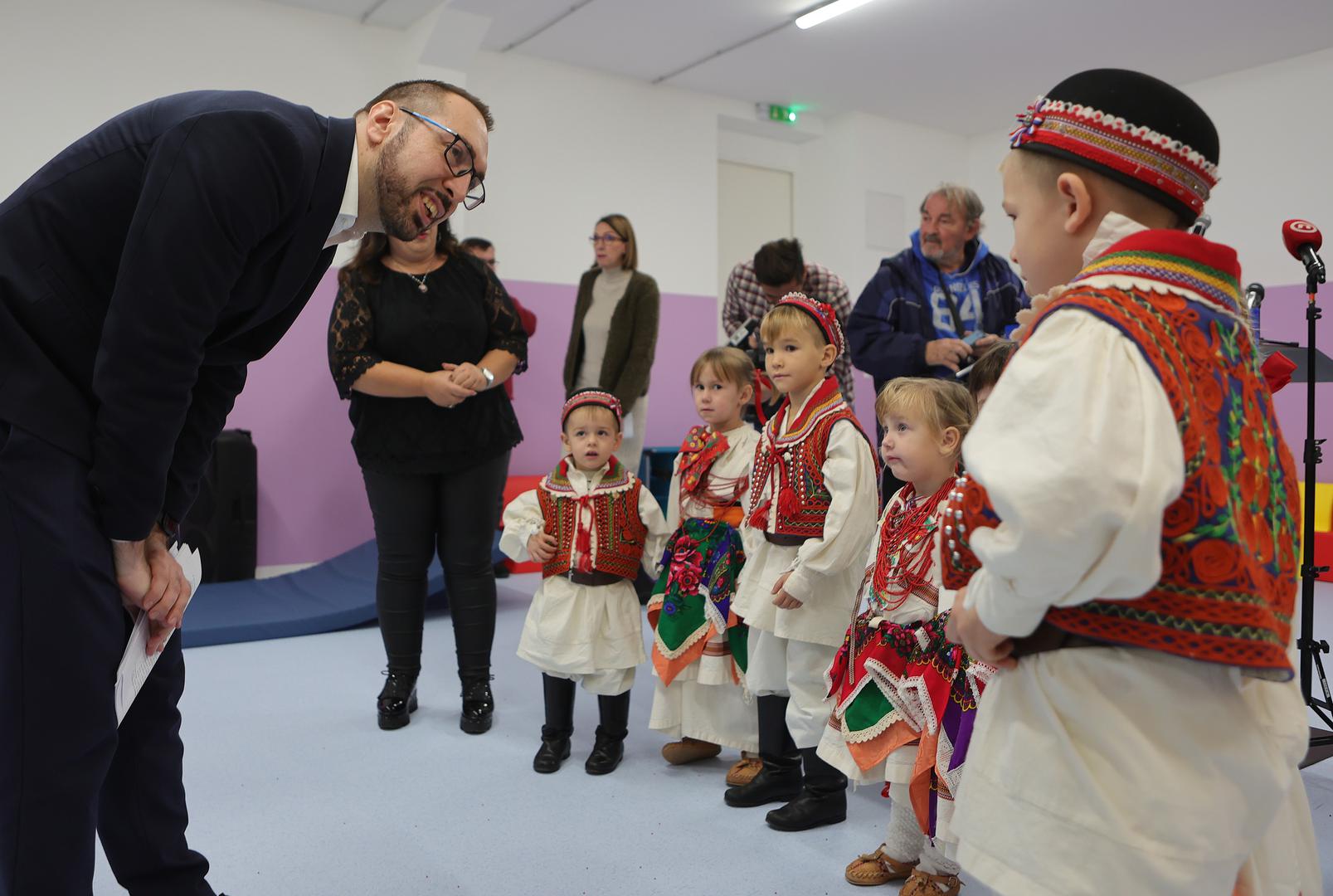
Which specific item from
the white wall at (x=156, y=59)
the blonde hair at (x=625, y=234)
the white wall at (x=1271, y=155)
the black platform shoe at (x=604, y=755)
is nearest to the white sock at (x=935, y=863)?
the black platform shoe at (x=604, y=755)

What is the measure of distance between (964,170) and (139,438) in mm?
7910

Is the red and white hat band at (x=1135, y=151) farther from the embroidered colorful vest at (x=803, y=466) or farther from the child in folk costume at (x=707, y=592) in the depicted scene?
the child in folk costume at (x=707, y=592)

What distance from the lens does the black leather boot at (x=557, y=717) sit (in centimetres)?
272

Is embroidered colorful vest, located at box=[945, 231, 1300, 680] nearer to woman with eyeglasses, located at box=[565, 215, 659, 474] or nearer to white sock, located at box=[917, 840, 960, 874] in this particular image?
white sock, located at box=[917, 840, 960, 874]

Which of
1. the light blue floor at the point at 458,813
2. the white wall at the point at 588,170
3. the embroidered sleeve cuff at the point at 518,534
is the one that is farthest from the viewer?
the white wall at the point at 588,170

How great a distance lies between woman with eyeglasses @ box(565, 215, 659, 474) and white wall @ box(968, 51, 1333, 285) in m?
3.98

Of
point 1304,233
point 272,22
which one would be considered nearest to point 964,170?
point 272,22

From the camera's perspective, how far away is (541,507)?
9.21 ft

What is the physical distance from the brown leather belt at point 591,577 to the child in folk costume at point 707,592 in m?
0.14

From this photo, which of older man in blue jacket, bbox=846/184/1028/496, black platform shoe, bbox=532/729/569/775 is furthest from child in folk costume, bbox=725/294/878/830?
older man in blue jacket, bbox=846/184/1028/496

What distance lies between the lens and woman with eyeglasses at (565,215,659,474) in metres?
4.57

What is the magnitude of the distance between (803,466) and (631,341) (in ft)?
8.22

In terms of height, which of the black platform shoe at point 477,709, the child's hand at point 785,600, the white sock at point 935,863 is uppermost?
the child's hand at point 785,600

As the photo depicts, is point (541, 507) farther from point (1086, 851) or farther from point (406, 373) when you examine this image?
point (1086, 851)
